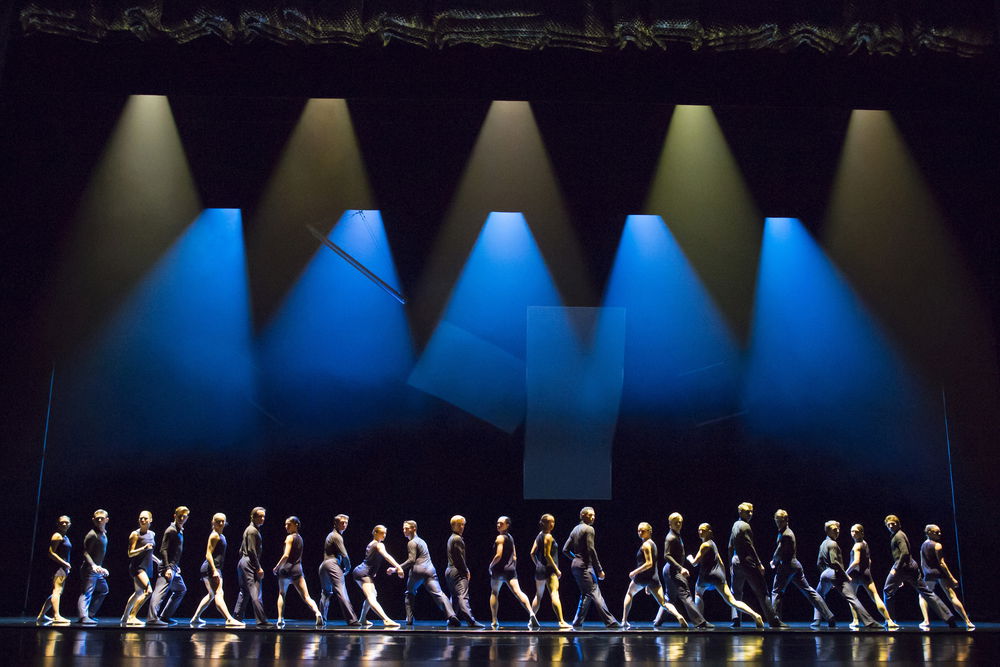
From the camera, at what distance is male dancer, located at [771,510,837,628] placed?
10.1m

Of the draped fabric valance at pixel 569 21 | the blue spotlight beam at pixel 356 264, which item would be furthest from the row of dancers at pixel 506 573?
the draped fabric valance at pixel 569 21

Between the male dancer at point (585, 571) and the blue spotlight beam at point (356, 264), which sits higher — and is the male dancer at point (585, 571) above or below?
below

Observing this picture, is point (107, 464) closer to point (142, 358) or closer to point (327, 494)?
point (142, 358)

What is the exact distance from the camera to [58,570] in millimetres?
10039

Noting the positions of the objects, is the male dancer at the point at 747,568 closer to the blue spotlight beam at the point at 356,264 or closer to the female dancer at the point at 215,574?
the blue spotlight beam at the point at 356,264

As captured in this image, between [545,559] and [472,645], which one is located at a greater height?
[545,559]

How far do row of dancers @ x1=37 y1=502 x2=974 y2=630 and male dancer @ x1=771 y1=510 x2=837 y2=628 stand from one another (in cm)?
1

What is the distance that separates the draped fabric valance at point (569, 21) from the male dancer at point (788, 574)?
541cm

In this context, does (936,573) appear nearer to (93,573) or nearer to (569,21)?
(569,21)

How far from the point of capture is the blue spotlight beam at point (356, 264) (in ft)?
41.2

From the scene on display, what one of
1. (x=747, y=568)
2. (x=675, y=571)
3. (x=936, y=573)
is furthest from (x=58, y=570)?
(x=936, y=573)

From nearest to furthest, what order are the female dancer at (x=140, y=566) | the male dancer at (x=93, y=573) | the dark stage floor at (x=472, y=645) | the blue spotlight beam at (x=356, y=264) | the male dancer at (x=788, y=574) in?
the dark stage floor at (x=472, y=645), the female dancer at (x=140, y=566), the male dancer at (x=93, y=573), the male dancer at (x=788, y=574), the blue spotlight beam at (x=356, y=264)

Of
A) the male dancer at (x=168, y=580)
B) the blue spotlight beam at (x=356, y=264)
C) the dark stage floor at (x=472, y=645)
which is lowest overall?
the dark stage floor at (x=472, y=645)

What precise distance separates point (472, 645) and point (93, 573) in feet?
15.5
